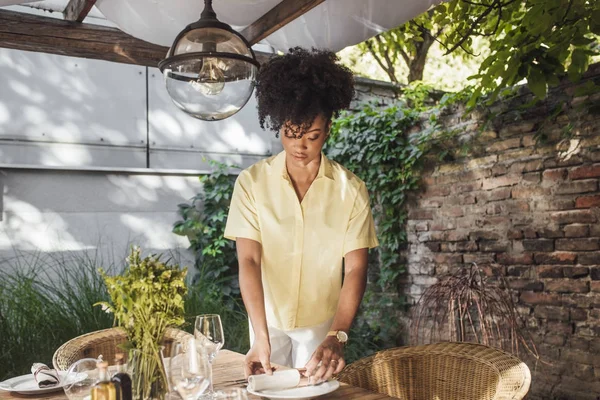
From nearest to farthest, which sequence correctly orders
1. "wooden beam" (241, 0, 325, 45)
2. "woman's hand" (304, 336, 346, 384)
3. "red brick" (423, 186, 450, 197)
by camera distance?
"woman's hand" (304, 336, 346, 384)
"wooden beam" (241, 0, 325, 45)
"red brick" (423, 186, 450, 197)

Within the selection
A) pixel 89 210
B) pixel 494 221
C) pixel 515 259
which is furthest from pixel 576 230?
pixel 89 210

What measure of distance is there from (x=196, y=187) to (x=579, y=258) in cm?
311

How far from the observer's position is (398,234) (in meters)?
4.38

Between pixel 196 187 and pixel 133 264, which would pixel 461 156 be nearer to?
pixel 196 187

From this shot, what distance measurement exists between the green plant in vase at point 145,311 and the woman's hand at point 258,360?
0.49m

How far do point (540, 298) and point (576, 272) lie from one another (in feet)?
0.88

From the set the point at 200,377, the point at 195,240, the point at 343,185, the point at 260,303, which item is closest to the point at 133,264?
the point at 200,377

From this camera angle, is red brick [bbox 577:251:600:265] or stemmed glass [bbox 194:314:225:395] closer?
stemmed glass [bbox 194:314:225:395]

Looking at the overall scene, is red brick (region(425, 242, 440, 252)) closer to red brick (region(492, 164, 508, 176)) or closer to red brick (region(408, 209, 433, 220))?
red brick (region(408, 209, 433, 220))

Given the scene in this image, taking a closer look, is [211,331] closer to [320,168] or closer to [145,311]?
[145,311]

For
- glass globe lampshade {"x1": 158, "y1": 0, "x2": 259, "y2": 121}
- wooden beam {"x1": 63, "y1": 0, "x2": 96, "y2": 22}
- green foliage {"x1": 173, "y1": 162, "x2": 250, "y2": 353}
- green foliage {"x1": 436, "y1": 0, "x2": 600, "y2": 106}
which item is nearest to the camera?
glass globe lampshade {"x1": 158, "y1": 0, "x2": 259, "y2": 121}

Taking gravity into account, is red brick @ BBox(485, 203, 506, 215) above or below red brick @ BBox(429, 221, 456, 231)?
above

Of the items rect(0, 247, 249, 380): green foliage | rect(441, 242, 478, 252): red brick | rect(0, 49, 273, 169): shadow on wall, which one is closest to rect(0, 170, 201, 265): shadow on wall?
rect(0, 49, 273, 169): shadow on wall

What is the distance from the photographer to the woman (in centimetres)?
212
